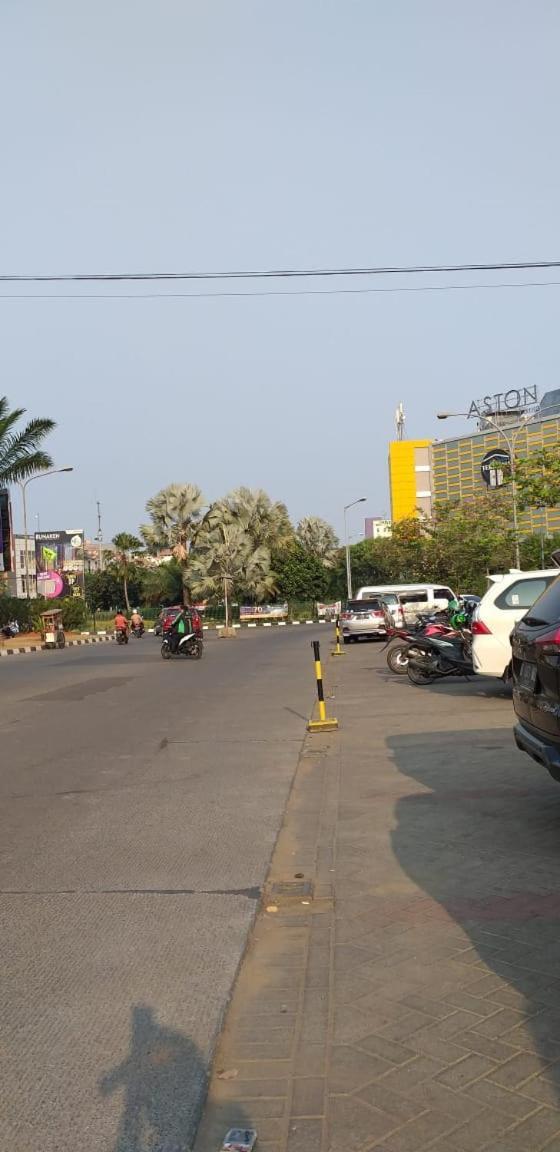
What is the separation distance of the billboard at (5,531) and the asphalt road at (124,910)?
3342 cm

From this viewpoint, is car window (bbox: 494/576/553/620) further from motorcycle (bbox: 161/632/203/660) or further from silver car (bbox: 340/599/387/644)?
silver car (bbox: 340/599/387/644)

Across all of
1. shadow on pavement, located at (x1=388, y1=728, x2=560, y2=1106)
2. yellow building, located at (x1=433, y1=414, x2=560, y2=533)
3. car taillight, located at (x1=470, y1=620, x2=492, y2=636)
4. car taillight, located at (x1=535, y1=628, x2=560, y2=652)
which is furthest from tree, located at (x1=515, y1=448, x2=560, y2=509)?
yellow building, located at (x1=433, y1=414, x2=560, y2=533)

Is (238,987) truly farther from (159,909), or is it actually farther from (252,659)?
(252,659)

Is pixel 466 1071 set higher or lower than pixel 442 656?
lower

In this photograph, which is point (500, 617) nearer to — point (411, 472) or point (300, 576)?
point (300, 576)

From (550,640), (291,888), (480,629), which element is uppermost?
(550,640)

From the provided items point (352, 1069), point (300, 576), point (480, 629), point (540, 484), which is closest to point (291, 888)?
point (352, 1069)

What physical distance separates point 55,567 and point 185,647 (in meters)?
54.4

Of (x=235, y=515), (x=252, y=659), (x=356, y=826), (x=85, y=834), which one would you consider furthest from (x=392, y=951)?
(x=235, y=515)

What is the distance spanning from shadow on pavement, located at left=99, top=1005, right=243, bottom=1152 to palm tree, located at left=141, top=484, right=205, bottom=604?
5858 centimetres

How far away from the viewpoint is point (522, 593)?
13.8m

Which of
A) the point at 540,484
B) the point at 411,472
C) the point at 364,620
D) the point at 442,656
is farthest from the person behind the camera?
the point at 411,472

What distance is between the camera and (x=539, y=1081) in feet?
10.9

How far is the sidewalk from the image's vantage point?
10.4 ft
